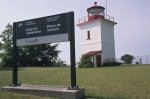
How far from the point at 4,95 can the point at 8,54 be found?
127 ft

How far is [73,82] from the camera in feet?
30.3

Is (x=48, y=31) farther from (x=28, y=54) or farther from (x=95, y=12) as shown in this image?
(x=28, y=54)

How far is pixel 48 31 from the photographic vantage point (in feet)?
33.9

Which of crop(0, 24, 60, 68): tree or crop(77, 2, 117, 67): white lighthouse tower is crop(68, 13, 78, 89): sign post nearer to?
crop(77, 2, 117, 67): white lighthouse tower

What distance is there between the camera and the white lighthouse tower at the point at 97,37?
118 ft

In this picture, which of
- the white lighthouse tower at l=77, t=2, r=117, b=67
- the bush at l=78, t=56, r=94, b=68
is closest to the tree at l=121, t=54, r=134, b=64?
the white lighthouse tower at l=77, t=2, r=117, b=67

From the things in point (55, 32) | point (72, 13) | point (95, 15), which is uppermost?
point (95, 15)

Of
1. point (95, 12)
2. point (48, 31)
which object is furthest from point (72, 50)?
point (95, 12)

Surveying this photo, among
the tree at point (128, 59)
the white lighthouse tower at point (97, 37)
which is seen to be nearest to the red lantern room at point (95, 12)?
the white lighthouse tower at point (97, 37)

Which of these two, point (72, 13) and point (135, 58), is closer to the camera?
point (72, 13)

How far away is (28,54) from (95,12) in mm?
15360

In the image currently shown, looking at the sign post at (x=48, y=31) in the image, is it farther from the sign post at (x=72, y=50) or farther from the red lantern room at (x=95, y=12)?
the red lantern room at (x=95, y=12)

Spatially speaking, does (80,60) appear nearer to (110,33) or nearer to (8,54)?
(110,33)

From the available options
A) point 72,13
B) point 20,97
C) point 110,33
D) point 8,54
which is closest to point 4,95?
point 20,97
